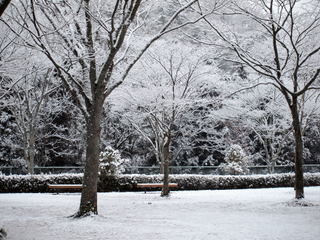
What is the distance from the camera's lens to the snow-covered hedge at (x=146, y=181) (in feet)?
54.3

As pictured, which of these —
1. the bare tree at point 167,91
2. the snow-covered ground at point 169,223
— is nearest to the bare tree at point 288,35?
the snow-covered ground at point 169,223

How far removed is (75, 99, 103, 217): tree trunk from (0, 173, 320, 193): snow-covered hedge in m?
9.47

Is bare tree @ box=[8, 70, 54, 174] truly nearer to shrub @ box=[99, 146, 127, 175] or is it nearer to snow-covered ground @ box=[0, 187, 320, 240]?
shrub @ box=[99, 146, 127, 175]

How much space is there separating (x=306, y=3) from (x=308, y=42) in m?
1.34

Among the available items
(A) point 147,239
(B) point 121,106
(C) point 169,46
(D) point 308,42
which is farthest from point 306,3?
(B) point 121,106

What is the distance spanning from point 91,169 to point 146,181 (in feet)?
34.9

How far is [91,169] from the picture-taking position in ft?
27.0

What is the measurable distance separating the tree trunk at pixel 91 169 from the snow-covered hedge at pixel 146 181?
9.47m

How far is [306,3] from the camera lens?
11492 mm

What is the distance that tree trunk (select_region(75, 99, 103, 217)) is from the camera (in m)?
8.10

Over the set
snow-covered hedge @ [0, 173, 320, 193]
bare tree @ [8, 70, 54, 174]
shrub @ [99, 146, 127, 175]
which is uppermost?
bare tree @ [8, 70, 54, 174]

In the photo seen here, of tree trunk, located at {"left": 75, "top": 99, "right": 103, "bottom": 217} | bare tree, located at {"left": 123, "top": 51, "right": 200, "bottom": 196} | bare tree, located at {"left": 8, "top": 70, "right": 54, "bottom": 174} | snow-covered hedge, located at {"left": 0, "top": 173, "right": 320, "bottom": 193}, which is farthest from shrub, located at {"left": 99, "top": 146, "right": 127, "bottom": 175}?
tree trunk, located at {"left": 75, "top": 99, "right": 103, "bottom": 217}

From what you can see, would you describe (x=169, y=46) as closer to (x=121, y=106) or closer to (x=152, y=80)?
(x=152, y=80)

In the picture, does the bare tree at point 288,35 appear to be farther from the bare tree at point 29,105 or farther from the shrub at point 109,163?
the bare tree at point 29,105
